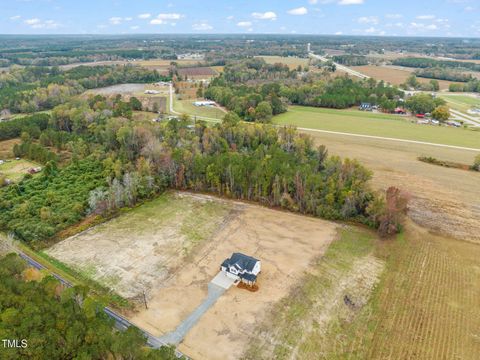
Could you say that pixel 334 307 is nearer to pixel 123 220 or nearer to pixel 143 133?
pixel 123 220

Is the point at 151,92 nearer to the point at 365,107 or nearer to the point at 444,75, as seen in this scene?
the point at 365,107

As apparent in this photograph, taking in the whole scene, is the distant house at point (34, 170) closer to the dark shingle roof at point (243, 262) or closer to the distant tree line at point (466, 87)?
the dark shingle roof at point (243, 262)

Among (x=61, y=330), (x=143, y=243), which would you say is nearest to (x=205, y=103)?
(x=143, y=243)

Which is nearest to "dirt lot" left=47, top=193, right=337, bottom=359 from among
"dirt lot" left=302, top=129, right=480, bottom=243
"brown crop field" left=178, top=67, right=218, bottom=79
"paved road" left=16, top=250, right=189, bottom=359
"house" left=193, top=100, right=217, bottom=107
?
"paved road" left=16, top=250, right=189, bottom=359

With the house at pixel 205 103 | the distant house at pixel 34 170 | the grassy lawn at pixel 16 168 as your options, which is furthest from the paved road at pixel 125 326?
the house at pixel 205 103

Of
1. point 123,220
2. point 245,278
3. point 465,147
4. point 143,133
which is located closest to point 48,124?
point 143,133

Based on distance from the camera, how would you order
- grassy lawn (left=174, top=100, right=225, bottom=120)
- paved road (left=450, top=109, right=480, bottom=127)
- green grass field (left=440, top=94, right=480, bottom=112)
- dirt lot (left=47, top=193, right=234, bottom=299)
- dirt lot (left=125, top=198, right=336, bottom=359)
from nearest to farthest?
dirt lot (left=125, top=198, right=336, bottom=359)
dirt lot (left=47, top=193, right=234, bottom=299)
paved road (left=450, top=109, right=480, bottom=127)
grassy lawn (left=174, top=100, right=225, bottom=120)
green grass field (left=440, top=94, right=480, bottom=112)

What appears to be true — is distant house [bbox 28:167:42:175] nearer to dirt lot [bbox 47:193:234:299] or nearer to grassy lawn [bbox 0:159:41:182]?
grassy lawn [bbox 0:159:41:182]

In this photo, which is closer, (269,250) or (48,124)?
(269,250)
